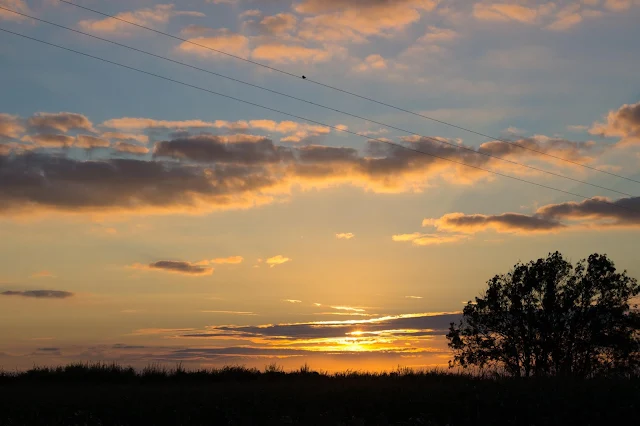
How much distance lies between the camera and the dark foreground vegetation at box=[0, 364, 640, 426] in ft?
75.0

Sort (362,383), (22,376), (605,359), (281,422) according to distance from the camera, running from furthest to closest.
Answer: (605,359) < (22,376) < (362,383) < (281,422)

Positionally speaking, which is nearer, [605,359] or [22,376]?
[22,376]

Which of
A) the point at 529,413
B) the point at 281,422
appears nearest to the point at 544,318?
the point at 529,413

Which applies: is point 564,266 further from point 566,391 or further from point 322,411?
point 322,411

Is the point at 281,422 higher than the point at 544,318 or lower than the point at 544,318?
lower

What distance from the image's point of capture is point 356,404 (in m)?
25.3

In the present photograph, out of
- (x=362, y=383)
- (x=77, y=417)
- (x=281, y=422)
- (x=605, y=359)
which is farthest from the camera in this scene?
(x=605, y=359)

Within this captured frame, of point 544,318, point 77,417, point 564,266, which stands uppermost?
point 564,266

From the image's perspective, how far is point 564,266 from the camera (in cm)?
4881

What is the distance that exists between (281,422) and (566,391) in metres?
11.0

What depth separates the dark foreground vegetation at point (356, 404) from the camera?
22875 mm

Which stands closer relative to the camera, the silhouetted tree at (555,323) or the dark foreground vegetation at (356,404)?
the dark foreground vegetation at (356,404)

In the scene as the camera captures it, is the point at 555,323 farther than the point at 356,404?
Yes

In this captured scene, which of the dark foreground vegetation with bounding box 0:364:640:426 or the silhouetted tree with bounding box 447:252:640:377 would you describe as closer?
the dark foreground vegetation with bounding box 0:364:640:426
